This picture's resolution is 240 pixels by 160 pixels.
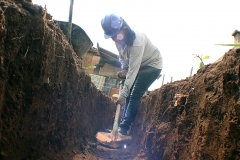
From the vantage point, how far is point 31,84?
4.77 feet

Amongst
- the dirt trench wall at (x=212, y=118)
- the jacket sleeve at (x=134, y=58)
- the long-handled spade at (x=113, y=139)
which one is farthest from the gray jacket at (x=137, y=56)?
the dirt trench wall at (x=212, y=118)

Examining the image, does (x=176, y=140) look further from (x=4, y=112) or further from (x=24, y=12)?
(x=24, y=12)

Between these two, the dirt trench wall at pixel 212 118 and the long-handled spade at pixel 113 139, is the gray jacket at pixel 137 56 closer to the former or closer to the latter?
the long-handled spade at pixel 113 139

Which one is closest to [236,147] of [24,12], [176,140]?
[176,140]

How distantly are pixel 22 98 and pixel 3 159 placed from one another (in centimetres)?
41

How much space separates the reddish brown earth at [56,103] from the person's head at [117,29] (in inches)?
45.1

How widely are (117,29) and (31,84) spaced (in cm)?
208

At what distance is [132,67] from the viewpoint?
3.48m

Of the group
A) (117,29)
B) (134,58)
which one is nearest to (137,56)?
(134,58)

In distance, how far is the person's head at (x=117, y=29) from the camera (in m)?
3.22

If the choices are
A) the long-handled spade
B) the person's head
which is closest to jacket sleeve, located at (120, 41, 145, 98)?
the person's head

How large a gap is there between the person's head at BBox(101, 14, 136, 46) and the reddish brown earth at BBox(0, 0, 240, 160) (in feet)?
3.76

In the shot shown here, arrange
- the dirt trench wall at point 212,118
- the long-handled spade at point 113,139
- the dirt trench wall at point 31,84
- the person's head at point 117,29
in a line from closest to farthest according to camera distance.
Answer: the dirt trench wall at point 212,118 < the dirt trench wall at point 31,84 < the person's head at point 117,29 < the long-handled spade at point 113,139

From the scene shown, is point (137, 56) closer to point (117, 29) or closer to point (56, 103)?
point (117, 29)
